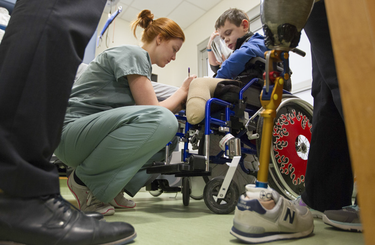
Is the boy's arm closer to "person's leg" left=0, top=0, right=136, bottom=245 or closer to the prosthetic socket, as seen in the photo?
the prosthetic socket

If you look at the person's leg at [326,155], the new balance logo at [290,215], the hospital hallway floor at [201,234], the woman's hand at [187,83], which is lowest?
the hospital hallway floor at [201,234]

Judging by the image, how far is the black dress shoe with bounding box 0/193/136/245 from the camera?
0.39 meters

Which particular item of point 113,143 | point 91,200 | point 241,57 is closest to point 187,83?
point 241,57

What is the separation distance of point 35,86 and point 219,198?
0.77m

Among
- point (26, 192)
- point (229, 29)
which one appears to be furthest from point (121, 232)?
point (229, 29)

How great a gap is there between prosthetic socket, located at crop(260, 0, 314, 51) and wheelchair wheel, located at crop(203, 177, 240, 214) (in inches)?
24.7

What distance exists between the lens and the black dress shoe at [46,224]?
0.39m

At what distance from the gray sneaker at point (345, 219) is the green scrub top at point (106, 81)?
80cm

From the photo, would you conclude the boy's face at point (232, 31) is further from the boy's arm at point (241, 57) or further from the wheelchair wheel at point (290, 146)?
the wheelchair wheel at point (290, 146)

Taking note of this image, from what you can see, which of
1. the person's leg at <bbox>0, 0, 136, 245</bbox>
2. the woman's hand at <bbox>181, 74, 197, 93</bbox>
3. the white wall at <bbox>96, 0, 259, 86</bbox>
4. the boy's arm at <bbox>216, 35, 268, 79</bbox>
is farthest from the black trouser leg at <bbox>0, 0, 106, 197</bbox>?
the white wall at <bbox>96, 0, 259, 86</bbox>

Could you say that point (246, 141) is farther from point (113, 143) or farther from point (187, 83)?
point (113, 143)

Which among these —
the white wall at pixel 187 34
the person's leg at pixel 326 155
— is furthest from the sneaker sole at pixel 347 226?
the white wall at pixel 187 34

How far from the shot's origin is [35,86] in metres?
0.42

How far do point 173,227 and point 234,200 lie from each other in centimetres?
35
